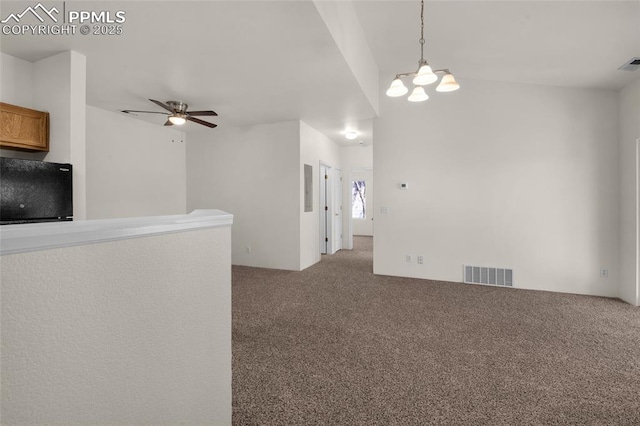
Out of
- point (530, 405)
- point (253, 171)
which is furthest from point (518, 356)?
point (253, 171)

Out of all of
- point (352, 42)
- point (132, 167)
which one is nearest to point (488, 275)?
point (352, 42)

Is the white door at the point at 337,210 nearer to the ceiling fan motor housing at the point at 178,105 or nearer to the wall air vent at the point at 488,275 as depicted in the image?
the wall air vent at the point at 488,275

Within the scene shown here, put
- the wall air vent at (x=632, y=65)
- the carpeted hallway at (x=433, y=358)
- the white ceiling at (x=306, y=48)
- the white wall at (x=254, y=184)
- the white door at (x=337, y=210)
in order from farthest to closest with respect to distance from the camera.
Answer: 1. the white door at (x=337, y=210)
2. the white wall at (x=254, y=184)
3. the wall air vent at (x=632, y=65)
4. the white ceiling at (x=306, y=48)
5. the carpeted hallway at (x=433, y=358)

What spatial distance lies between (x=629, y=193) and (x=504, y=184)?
53.4 inches

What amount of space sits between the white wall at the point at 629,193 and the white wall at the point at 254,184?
4596mm

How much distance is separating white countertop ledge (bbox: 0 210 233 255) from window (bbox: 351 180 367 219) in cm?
1000

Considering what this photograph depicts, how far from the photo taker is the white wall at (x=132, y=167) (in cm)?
469

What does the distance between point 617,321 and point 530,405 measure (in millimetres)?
2343

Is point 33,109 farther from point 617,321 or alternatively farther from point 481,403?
Result: point 617,321

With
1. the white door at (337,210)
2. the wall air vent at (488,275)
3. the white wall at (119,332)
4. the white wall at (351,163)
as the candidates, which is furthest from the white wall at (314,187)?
the white wall at (119,332)

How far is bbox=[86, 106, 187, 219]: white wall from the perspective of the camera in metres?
4.69

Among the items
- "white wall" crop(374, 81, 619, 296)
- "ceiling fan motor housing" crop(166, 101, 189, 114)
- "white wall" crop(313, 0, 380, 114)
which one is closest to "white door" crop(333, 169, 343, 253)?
"white wall" crop(374, 81, 619, 296)

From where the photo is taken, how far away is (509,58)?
3848mm

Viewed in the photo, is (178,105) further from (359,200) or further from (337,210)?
(359,200)
